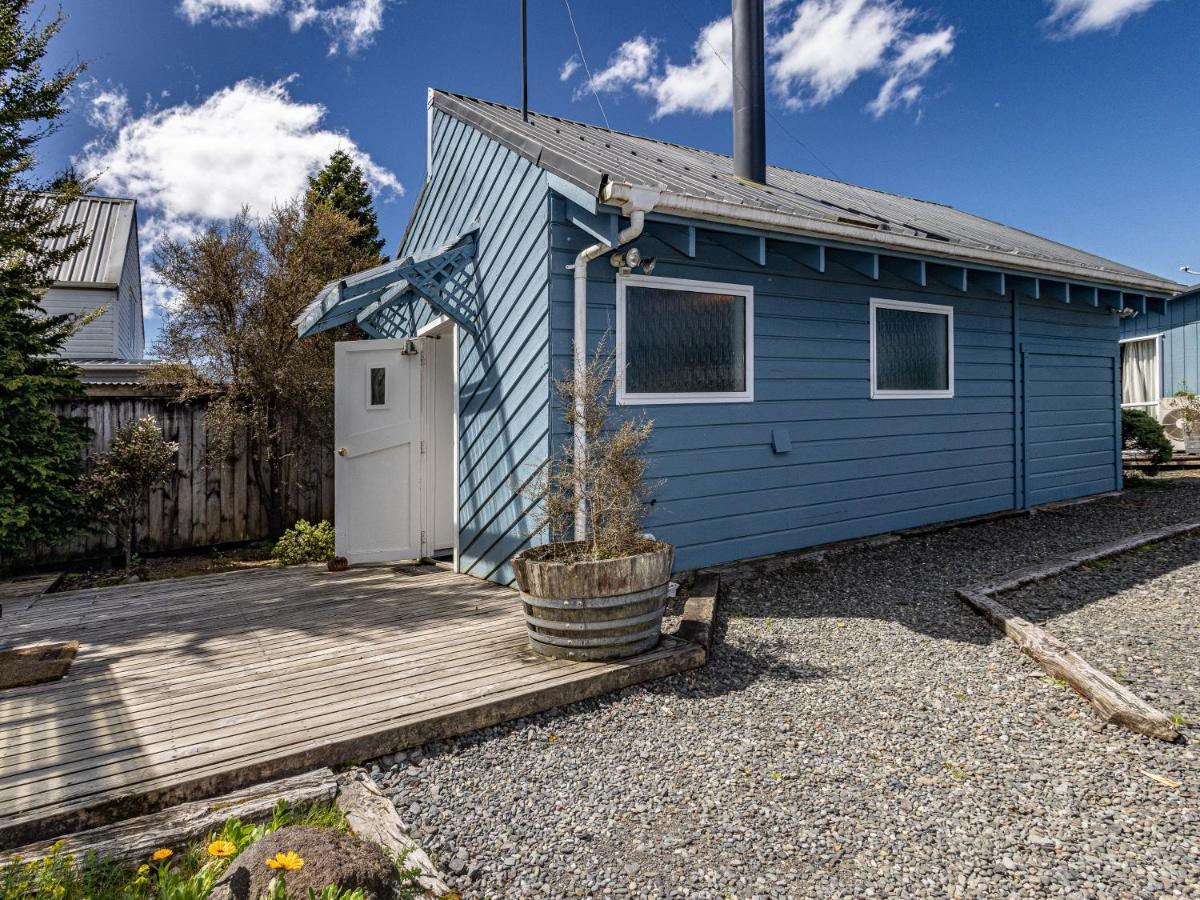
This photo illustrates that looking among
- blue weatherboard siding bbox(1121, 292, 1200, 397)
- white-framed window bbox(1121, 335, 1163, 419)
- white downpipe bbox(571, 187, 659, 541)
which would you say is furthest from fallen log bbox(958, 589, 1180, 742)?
white-framed window bbox(1121, 335, 1163, 419)

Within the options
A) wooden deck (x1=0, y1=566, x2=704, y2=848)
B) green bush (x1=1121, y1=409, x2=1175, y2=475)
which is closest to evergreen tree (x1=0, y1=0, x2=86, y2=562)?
wooden deck (x1=0, y1=566, x2=704, y2=848)

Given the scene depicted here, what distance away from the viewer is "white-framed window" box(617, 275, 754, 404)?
180 inches

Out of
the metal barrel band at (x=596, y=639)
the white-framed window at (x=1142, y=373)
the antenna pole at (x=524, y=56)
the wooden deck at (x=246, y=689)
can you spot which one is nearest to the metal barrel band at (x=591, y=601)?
the metal barrel band at (x=596, y=639)

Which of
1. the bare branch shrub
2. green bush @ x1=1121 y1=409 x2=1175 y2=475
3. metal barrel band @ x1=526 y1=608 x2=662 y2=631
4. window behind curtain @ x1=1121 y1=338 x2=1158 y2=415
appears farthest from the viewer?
window behind curtain @ x1=1121 y1=338 x2=1158 y2=415

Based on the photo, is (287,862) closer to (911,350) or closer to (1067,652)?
(1067,652)

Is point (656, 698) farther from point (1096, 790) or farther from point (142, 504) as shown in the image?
point (142, 504)

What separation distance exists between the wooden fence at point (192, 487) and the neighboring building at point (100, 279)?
5464 mm

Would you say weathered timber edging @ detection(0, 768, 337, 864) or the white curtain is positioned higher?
the white curtain

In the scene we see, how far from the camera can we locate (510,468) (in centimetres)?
474

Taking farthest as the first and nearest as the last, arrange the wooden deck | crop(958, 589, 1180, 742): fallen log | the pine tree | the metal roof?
the pine tree < the metal roof < crop(958, 589, 1180, 742): fallen log < the wooden deck

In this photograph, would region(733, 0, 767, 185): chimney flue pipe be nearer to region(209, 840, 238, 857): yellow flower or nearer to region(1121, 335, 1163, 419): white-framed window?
region(209, 840, 238, 857): yellow flower

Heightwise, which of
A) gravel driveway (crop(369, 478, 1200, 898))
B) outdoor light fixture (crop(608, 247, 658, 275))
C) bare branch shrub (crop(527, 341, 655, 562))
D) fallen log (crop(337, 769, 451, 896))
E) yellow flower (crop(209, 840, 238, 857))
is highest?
outdoor light fixture (crop(608, 247, 658, 275))

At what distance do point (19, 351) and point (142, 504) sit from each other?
1728 millimetres

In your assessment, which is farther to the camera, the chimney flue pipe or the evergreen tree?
the chimney flue pipe
